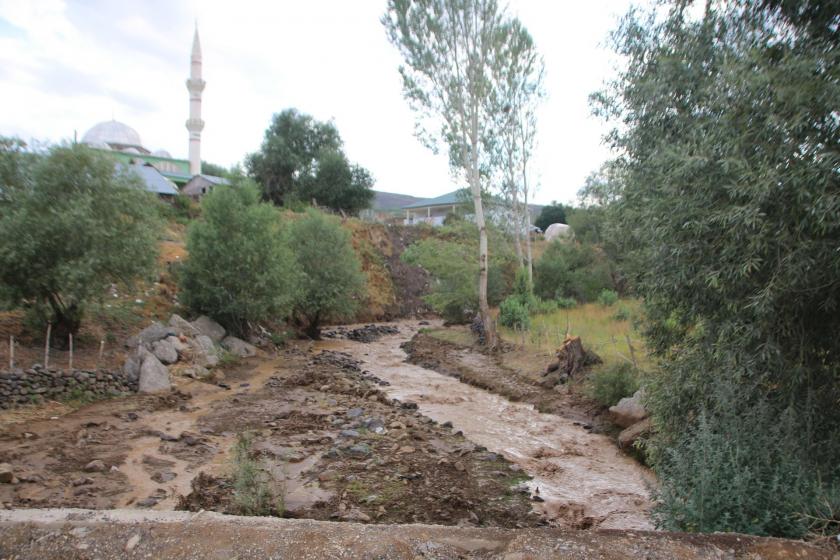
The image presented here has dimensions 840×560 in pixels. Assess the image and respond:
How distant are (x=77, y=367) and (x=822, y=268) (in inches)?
505

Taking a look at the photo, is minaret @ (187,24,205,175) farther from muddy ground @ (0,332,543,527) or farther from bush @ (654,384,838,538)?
bush @ (654,384,838,538)

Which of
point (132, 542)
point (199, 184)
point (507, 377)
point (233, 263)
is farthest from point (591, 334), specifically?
point (199, 184)

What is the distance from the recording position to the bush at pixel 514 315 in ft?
66.0

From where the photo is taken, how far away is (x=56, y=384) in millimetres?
10336

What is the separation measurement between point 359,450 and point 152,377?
6160mm

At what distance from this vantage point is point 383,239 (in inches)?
1411

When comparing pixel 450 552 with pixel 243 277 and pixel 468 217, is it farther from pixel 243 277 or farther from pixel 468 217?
pixel 468 217

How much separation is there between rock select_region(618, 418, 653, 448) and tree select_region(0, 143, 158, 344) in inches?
426

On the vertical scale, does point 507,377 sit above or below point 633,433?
below

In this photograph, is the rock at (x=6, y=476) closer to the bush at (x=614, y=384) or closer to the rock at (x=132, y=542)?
the rock at (x=132, y=542)

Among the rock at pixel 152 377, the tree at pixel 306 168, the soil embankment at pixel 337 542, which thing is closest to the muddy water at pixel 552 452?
the soil embankment at pixel 337 542

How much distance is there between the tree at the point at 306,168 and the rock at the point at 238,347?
68.7 feet

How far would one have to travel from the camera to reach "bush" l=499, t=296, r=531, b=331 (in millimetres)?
20130

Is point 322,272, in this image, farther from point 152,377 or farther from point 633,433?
point 633,433
